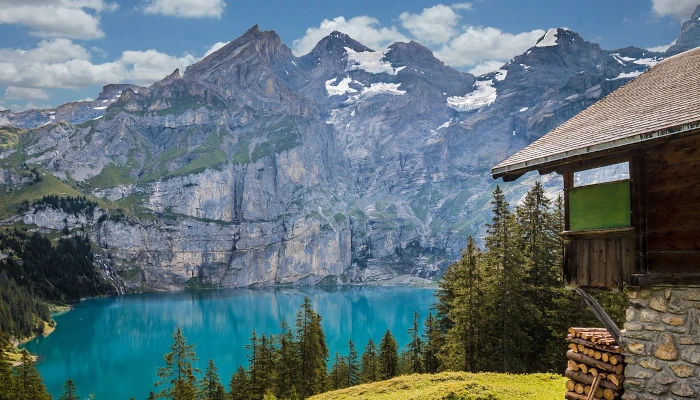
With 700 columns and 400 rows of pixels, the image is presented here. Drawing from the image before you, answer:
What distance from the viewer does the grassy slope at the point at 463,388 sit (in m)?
19.1

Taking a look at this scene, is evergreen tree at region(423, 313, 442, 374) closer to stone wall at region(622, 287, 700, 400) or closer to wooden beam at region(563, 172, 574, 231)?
wooden beam at region(563, 172, 574, 231)

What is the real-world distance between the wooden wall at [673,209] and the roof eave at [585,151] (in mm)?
980

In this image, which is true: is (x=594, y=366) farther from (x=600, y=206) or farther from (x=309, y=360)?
(x=309, y=360)

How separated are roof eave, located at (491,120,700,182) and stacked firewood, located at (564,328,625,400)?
14.1 ft

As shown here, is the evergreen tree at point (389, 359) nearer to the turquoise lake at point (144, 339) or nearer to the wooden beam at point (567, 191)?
the turquoise lake at point (144, 339)

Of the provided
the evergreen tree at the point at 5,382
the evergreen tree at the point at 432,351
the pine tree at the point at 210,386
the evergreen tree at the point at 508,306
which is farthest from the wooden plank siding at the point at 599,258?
the evergreen tree at the point at 5,382

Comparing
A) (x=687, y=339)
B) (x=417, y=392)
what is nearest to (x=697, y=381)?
(x=687, y=339)

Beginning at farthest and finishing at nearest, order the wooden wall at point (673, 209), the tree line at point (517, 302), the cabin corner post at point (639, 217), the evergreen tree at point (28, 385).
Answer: the evergreen tree at point (28, 385) → the tree line at point (517, 302) → the cabin corner post at point (639, 217) → the wooden wall at point (673, 209)

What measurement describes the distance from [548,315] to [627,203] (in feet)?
82.8

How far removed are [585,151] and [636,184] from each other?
136 cm

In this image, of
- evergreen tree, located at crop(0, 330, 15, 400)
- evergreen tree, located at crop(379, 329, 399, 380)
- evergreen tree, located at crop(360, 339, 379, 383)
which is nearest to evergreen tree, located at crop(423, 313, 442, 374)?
evergreen tree, located at crop(379, 329, 399, 380)

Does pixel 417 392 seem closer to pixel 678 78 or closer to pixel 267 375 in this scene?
pixel 678 78

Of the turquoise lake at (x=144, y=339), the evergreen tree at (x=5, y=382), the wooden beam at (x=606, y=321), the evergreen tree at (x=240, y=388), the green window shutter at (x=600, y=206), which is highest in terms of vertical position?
the green window shutter at (x=600, y=206)

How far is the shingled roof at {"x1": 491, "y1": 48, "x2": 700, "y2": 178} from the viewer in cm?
995
